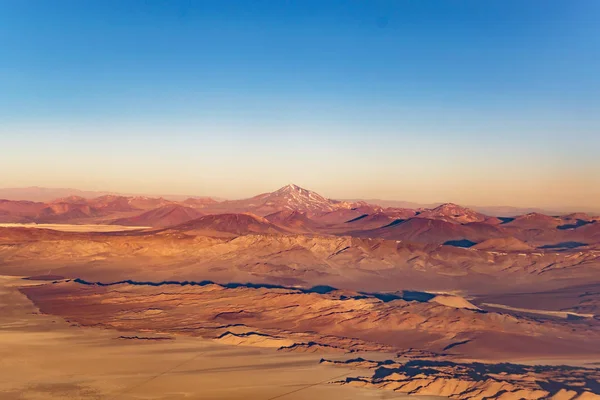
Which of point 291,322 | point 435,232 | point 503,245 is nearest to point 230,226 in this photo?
point 435,232

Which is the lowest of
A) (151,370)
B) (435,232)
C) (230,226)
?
(151,370)

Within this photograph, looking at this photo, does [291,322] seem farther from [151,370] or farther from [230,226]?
[230,226]

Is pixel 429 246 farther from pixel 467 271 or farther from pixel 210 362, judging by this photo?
pixel 210 362

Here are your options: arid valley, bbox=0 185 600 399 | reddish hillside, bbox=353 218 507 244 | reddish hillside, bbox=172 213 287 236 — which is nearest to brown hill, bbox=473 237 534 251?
reddish hillside, bbox=353 218 507 244

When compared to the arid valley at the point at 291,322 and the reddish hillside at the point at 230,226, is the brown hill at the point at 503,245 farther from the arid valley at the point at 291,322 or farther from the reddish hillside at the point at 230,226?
the reddish hillside at the point at 230,226

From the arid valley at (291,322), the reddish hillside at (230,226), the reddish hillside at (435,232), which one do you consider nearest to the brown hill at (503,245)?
the reddish hillside at (435,232)

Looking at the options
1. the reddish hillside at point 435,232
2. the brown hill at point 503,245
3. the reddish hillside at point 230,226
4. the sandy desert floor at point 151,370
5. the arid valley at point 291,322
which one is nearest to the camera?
the sandy desert floor at point 151,370
